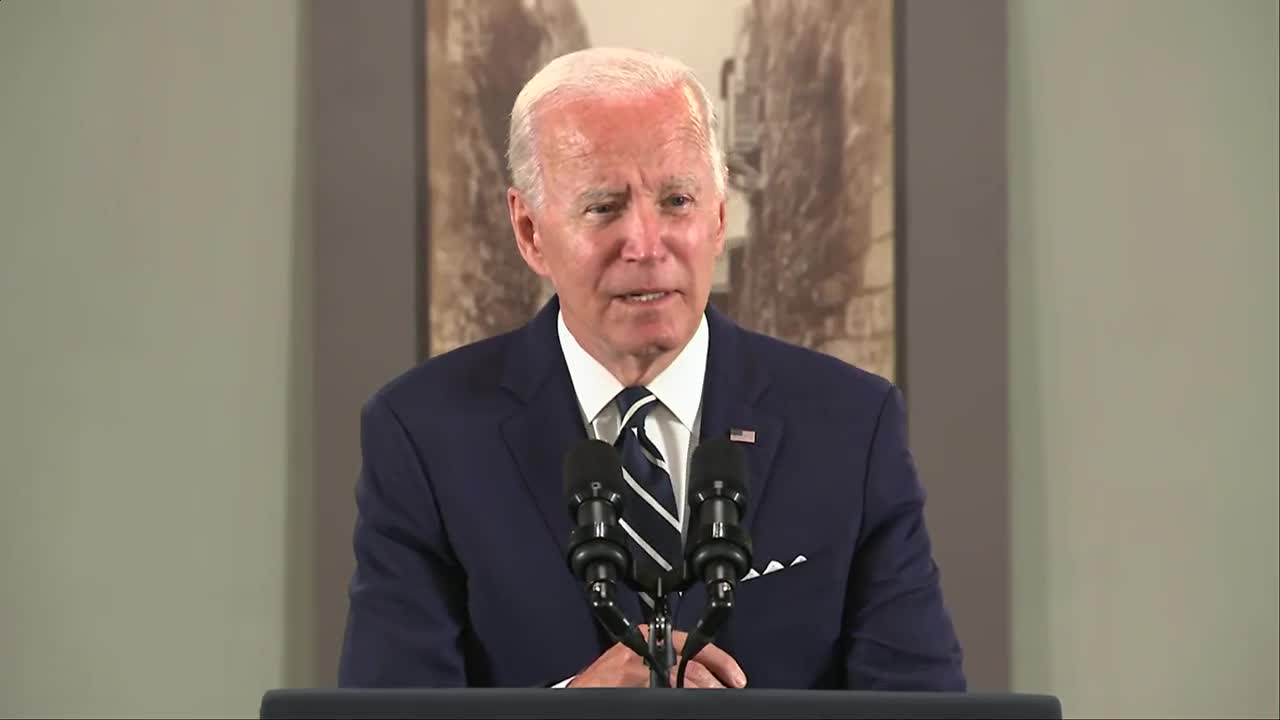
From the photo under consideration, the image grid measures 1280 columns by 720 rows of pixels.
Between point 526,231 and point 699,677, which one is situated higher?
point 526,231

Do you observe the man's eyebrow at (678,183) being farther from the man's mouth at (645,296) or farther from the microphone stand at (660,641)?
the microphone stand at (660,641)

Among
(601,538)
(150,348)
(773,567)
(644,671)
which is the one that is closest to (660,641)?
(601,538)

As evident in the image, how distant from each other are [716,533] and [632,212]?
2.25ft

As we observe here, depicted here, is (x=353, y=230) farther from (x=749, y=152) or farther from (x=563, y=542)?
(x=563, y=542)

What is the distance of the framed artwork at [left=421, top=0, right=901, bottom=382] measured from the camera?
2604mm

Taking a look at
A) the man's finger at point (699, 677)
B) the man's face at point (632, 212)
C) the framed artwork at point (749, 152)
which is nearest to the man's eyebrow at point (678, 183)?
the man's face at point (632, 212)

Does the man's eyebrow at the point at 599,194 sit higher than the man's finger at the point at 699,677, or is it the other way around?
the man's eyebrow at the point at 599,194

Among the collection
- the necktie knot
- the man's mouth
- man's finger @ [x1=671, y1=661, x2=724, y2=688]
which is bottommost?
man's finger @ [x1=671, y1=661, x2=724, y2=688]

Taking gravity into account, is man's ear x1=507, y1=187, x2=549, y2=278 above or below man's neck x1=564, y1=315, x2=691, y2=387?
above

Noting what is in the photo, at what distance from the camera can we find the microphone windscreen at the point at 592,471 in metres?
1.27

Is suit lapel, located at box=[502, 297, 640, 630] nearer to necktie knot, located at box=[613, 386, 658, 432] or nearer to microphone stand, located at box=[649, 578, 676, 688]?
necktie knot, located at box=[613, 386, 658, 432]

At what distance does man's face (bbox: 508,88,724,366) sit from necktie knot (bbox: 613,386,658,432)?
0.20 ft

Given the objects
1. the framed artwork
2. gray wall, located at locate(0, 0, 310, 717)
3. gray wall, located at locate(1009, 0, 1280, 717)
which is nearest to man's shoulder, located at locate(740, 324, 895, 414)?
the framed artwork

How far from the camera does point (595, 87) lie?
181 cm
